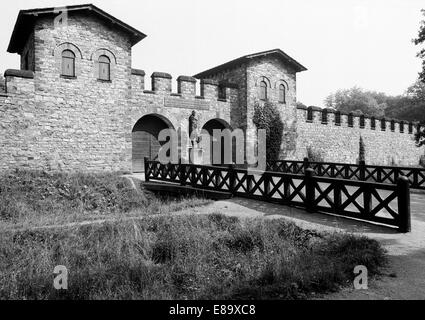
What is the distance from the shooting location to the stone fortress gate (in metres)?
13.5

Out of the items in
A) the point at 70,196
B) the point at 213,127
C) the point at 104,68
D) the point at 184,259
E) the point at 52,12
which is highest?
the point at 52,12

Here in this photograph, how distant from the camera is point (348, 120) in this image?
24641 millimetres

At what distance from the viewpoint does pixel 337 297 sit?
3.76m

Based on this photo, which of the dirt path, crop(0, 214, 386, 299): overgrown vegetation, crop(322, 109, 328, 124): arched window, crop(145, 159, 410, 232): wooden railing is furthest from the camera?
crop(322, 109, 328, 124): arched window

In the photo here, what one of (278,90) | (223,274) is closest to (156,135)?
(278,90)

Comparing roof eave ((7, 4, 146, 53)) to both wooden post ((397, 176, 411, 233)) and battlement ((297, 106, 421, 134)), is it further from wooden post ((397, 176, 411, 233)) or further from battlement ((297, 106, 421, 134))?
wooden post ((397, 176, 411, 233))

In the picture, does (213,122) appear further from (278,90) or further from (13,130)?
(13,130)

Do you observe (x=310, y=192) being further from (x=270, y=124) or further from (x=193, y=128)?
(x=270, y=124)

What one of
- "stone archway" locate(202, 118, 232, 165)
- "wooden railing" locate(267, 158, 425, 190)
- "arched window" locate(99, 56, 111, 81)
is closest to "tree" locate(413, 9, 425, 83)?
"wooden railing" locate(267, 158, 425, 190)

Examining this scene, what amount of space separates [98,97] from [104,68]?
4.73ft

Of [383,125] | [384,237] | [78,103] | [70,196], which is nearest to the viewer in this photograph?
[384,237]

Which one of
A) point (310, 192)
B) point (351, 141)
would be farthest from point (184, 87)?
point (351, 141)

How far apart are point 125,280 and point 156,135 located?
13.2 metres

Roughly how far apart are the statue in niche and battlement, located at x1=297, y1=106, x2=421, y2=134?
7637mm
